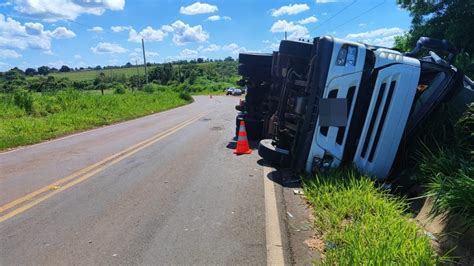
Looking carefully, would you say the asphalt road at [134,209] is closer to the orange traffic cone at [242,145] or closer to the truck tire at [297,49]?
the orange traffic cone at [242,145]

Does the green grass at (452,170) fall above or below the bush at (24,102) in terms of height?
above

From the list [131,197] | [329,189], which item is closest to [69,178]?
[131,197]

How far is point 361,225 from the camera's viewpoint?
14.0ft

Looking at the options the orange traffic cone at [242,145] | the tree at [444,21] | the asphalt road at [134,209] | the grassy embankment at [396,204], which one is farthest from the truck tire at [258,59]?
the tree at [444,21]

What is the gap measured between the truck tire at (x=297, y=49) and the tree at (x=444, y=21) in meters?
8.35

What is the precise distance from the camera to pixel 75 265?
374 centimetres

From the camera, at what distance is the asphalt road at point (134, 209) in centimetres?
400

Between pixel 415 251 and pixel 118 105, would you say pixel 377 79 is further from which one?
pixel 118 105

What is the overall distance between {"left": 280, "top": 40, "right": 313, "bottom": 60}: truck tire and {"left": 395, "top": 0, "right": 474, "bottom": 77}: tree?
835 cm

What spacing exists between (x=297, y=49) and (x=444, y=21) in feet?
34.5

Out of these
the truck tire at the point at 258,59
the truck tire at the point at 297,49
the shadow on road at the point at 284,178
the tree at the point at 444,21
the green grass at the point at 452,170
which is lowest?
the shadow on road at the point at 284,178

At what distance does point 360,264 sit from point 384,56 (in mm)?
3776

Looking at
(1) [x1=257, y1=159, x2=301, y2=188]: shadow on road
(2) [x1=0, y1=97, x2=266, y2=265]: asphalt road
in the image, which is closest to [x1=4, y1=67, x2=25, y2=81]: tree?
(2) [x1=0, y1=97, x2=266, y2=265]: asphalt road

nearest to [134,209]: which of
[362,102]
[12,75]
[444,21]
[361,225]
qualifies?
[361,225]
